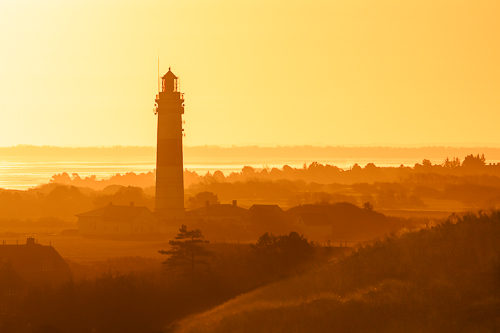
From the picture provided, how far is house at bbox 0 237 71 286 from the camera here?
179 feet

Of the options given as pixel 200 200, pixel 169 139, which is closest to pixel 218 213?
pixel 169 139

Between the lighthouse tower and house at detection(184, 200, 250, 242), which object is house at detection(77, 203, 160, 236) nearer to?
house at detection(184, 200, 250, 242)

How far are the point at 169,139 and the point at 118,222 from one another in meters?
19.9

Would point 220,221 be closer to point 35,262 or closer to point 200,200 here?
point 200,200

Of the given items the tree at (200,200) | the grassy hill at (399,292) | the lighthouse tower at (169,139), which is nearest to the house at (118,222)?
the lighthouse tower at (169,139)

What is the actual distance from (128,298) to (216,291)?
5831mm

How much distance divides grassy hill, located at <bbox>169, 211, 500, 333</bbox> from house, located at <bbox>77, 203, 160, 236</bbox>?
182ft

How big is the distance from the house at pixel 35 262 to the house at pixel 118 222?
30.0 meters

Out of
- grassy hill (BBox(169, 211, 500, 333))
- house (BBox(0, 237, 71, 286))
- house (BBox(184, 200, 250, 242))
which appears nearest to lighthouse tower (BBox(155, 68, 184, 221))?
house (BBox(184, 200, 250, 242))

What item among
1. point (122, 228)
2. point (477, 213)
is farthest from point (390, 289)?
point (122, 228)

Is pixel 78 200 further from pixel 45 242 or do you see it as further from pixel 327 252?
pixel 327 252

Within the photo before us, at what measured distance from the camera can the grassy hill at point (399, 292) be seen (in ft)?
82.7

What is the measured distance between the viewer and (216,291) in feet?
155

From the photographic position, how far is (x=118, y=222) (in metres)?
92.4
